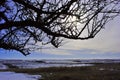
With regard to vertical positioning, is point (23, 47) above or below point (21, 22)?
below

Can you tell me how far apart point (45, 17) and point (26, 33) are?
1113 mm

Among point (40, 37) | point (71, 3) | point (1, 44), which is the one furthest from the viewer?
point (40, 37)

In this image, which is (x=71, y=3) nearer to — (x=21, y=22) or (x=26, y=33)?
(x=21, y=22)

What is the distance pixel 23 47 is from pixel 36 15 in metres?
1.10

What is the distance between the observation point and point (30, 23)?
6.55m

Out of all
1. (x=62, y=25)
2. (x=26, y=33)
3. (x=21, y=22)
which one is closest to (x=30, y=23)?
(x=21, y=22)

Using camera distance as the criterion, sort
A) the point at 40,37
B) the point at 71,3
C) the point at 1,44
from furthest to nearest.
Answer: the point at 40,37 < the point at 1,44 < the point at 71,3

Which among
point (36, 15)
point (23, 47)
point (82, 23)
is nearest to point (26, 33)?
point (23, 47)

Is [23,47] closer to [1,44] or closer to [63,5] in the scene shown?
[1,44]

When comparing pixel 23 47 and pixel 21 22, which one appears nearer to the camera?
pixel 21 22

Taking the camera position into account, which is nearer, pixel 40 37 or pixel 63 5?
pixel 63 5

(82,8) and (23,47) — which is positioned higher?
(82,8)

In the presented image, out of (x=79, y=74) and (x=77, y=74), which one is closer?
(x=77, y=74)

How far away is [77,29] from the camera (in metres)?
6.67
